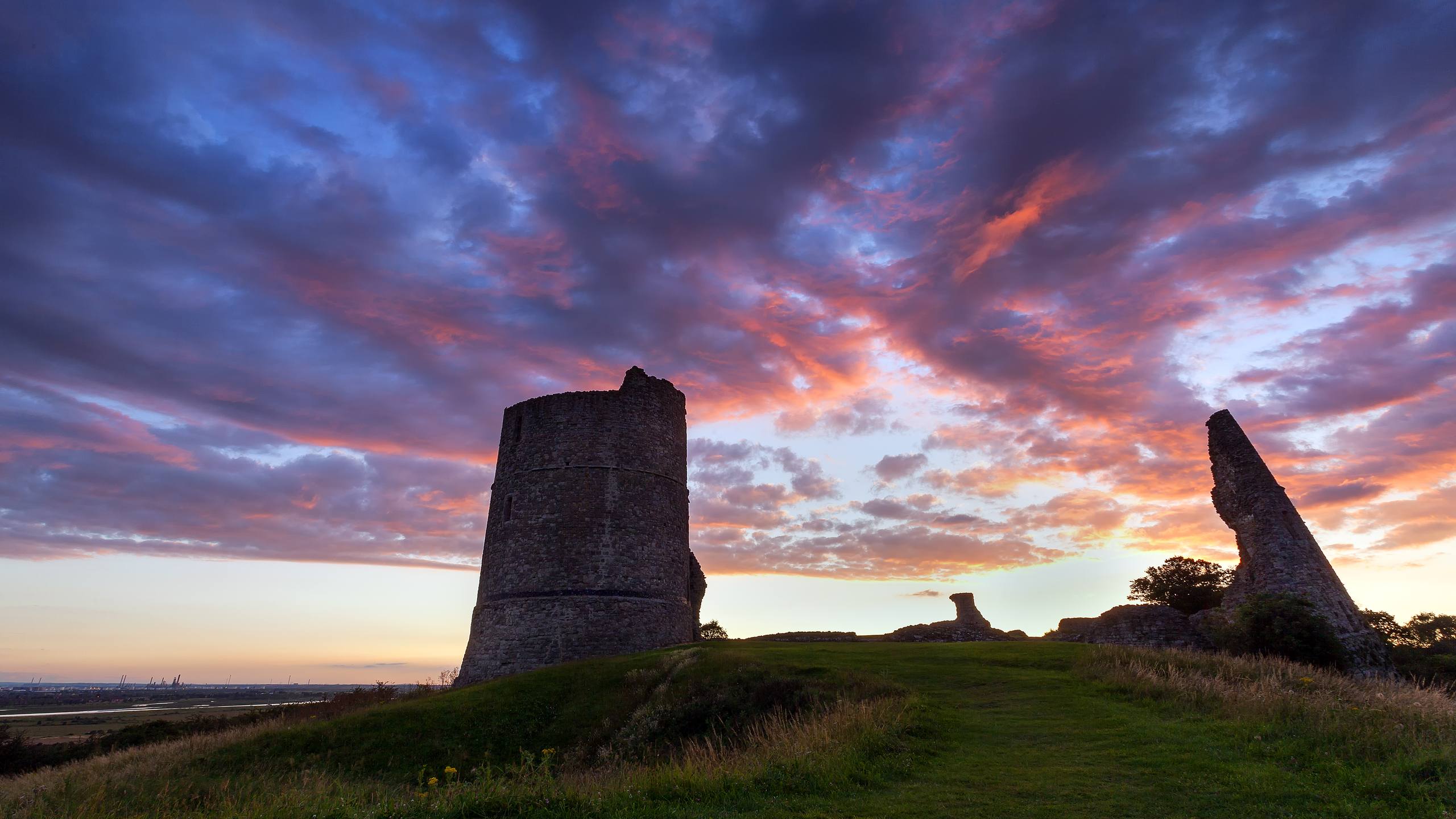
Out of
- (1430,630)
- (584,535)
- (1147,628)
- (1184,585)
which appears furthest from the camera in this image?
(1430,630)

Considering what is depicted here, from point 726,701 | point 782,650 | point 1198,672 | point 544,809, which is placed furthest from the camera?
point 782,650

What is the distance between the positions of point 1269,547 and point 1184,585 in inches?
609

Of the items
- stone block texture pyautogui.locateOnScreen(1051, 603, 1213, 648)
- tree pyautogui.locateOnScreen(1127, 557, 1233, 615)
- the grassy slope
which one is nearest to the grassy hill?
→ the grassy slope

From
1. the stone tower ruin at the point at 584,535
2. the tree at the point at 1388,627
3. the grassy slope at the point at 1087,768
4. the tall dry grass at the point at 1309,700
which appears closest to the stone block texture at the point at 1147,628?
the tall dry grass at the point at 1309,700

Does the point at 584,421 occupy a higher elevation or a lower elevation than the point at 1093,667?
higher

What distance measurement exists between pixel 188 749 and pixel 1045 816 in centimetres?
1865

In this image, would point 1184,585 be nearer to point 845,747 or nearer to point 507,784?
point 845,747

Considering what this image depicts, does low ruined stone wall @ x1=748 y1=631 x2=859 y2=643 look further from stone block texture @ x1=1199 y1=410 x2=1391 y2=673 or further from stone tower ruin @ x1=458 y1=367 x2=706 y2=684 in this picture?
stone block texture @ x1=1199 y1=410 x2=1391 y2=673

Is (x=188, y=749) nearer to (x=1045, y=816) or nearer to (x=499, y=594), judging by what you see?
(x=499, y=594)

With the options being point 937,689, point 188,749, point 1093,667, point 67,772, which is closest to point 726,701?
point 937,689

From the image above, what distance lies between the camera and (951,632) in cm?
2842

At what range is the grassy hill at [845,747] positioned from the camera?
7.66m

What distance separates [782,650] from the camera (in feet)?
69.1

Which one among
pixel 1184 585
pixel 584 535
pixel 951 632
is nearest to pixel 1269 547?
pixel 951 632
